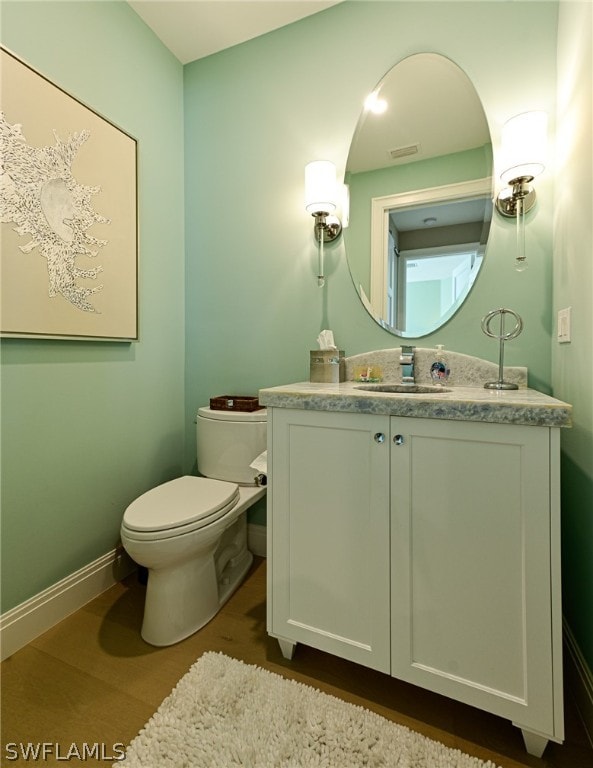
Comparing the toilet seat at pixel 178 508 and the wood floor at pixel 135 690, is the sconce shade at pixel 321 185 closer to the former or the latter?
the toilet seat at pixel 178 508

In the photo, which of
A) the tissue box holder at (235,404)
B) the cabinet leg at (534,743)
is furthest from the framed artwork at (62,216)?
the cabinet leg at (534,743)

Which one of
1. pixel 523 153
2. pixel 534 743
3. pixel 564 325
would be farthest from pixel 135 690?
pixel 523 153

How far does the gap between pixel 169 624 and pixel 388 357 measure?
4.44ft

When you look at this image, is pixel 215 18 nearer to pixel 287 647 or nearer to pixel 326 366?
pixel 326 366

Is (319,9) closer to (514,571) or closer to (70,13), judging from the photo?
(70,13)

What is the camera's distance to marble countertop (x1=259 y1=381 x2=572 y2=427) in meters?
0.86

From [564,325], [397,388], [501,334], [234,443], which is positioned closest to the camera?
[564,325]

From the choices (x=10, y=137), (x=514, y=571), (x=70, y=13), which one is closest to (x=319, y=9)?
(x=70, y=13)

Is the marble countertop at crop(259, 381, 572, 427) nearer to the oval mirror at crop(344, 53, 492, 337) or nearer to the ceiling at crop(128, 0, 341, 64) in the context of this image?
the oval mirror at crop(344, 53, 492, 337)

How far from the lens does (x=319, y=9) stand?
1679 mm

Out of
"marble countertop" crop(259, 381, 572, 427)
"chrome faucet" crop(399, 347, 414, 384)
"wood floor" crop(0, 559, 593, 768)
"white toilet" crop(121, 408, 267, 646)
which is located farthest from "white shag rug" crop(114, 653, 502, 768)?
"chrome faucet" crop(399, 347, 414, 384)

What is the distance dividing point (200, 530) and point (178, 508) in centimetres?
13

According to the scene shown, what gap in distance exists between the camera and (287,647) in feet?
4.01

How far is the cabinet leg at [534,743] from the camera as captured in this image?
3.00 feet
